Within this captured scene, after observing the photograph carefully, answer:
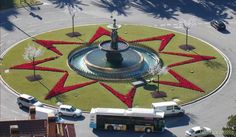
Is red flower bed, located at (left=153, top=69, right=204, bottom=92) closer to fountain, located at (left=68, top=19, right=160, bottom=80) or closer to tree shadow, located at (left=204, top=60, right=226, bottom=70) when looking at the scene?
fountain, located at (left=68, top=19, right=160, bottom=80)

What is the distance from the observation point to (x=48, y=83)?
98875 millimetres

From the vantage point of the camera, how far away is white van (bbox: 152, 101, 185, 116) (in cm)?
8731

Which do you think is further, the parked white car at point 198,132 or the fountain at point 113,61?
the fountain at point 113,61

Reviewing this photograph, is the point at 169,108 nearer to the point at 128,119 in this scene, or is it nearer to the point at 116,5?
the point at 128,119

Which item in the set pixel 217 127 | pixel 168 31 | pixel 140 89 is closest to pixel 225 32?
pixel 168 31

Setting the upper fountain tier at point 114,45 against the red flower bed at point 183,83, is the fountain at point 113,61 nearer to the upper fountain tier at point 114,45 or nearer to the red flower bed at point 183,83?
the upper fountain tier at point 114,45

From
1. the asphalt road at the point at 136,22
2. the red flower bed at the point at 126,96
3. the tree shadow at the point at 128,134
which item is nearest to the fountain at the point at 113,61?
the red flower bed at the point at 126,96

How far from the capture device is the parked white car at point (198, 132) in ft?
→ 268

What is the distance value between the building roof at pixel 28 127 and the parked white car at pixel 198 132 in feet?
92.5

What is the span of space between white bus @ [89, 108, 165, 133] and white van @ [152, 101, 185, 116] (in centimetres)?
371

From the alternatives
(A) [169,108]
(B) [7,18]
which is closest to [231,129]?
(A) [169,108]

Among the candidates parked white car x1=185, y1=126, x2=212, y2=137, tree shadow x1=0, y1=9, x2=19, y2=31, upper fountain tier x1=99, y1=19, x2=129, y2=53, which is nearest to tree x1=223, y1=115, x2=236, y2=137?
parked white car x1=185, y1=126, x2=212, y2=137

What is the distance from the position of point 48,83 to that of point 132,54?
20.7 m

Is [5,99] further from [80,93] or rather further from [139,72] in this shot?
[139,72]
